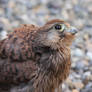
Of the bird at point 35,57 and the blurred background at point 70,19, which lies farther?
the blurred background at point 70,19

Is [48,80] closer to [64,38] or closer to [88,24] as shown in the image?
[64,38]

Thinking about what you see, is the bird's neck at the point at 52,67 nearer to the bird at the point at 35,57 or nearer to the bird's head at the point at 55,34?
the bird at the point at 35,57

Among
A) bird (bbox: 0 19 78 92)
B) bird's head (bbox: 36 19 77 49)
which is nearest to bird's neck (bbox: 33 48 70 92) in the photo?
bird (bbox: 0 19 78 92)

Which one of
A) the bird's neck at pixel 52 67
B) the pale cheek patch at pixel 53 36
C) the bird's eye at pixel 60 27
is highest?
the bird's eye at pixel 60 27

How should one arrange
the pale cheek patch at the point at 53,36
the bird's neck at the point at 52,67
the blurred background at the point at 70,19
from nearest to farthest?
the pale cheek patch at the point at 53,36 → the bird's neck at the point at 52,67 → the blurred background at the point at 70,19

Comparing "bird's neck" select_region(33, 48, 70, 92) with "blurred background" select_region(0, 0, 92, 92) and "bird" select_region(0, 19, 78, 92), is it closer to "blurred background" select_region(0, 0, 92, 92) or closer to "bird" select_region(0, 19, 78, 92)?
"bird" select_region(0, 19, 78, 92)

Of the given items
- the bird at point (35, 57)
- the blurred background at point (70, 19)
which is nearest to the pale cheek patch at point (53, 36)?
the bird at point (35, 57)

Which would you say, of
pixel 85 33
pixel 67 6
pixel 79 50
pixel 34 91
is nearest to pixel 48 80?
pixel 34 91
